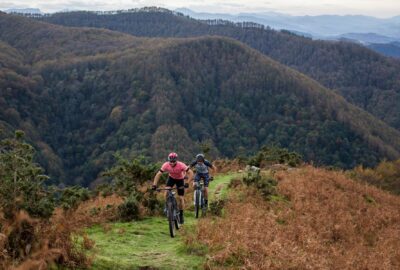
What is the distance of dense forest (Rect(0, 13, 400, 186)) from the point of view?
113188 mm

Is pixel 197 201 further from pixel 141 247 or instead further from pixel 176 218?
pixel 141 247

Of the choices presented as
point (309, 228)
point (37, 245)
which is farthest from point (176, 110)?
point (37, 245)

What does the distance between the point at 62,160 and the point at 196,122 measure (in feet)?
135

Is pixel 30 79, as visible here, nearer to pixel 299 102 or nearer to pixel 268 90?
pixel 268 90

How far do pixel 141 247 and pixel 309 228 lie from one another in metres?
4.28

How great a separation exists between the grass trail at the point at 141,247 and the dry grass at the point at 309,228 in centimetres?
62

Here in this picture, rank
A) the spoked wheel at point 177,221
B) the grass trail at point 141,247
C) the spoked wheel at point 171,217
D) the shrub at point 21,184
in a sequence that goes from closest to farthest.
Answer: the shrub at point 21,184 < the grass trail at point 141,247 < the spoked wheel at point 171,217 < the spoked wheel at point 177,221

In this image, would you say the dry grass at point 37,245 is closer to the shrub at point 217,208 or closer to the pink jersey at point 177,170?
the pink jersey at point 177,170

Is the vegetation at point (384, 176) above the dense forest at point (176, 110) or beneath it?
above

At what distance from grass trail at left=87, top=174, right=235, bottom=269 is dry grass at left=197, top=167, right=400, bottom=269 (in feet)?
2.02

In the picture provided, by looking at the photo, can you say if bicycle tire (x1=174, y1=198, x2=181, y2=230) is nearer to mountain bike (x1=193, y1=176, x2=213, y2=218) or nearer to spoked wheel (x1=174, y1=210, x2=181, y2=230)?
spoked wheel (x1=174, y1=210, x2=181, y2=230)

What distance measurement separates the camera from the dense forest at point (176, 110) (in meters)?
113

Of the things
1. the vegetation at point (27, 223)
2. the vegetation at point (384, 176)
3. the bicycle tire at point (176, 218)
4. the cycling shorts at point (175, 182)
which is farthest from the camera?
the vegetation at point (384, 176)

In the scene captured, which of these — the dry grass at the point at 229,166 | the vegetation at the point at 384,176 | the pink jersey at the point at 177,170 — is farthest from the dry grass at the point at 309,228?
the vegetation at the point at 384,176
